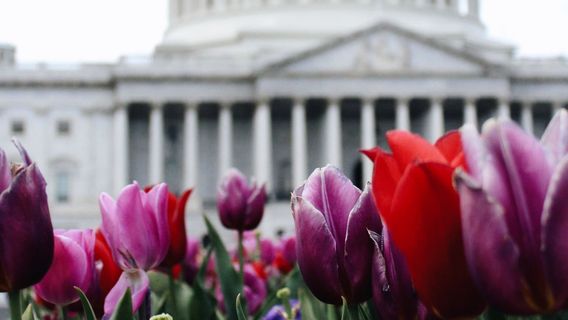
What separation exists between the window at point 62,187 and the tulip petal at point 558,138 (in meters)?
68.6

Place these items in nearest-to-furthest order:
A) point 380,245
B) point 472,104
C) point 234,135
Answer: point 380,245 < point 472,104 < point 234,135

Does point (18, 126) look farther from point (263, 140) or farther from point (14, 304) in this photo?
point (14, 304)

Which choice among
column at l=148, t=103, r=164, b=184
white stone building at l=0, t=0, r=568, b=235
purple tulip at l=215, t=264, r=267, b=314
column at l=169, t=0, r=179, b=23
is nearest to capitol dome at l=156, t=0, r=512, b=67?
white stone building at l=0, t=0, r=568, b=235

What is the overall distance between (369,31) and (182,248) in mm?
62308

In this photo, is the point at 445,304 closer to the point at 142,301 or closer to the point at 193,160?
the point at 142,301

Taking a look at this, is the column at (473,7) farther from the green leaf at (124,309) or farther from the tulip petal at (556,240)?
the tulip petal at (556,240)

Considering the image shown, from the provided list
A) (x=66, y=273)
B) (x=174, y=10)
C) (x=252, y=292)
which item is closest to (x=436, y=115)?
(x=174, y=10)

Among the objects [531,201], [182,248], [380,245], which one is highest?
[531,201]

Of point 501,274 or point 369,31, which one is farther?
point 369,31

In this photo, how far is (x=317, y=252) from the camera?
8.61 feet

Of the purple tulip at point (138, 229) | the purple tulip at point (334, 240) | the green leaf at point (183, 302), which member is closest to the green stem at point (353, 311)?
the purple tulip at point (334, 240)

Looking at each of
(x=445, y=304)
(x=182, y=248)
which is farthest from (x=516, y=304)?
(x=182, y=248)

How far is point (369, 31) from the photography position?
6531cm

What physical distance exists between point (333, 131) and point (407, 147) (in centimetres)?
6149
